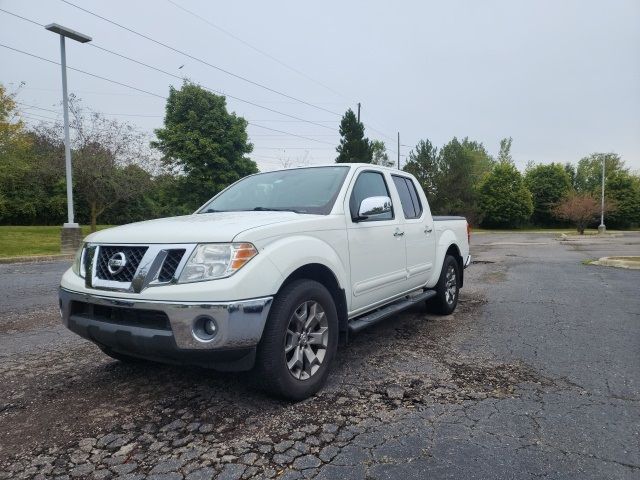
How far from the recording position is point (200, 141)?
31.5 metres

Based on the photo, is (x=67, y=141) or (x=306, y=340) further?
(x=67, y=141)

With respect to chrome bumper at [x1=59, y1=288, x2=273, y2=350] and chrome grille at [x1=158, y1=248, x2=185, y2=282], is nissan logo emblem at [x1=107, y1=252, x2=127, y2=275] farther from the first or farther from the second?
chrome grille at [x1=158, y1=248, x2=185, y2=282]

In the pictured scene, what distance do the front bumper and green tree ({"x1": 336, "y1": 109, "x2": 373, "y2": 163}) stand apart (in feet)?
120

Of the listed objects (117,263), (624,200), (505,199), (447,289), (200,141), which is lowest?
(447,289)

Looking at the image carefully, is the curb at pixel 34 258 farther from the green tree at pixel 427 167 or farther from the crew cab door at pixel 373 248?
the green tree at pixel 427 167

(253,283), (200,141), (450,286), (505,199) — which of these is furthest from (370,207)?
(505,199)

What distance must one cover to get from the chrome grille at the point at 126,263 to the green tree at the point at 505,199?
5459cm

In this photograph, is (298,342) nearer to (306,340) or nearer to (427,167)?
(306,340)

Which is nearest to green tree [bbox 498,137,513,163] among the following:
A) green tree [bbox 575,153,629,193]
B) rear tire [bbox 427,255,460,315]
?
green tree [bbox 575,153,629,193]

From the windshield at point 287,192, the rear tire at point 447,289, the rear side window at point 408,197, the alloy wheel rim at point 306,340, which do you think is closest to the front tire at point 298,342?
the alloy wheel rim at point 306,340

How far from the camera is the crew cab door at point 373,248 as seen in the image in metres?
3.91

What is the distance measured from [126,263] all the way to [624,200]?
6300 centimetres

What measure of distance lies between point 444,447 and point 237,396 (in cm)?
153

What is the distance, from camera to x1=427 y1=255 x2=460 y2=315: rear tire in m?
5.87
